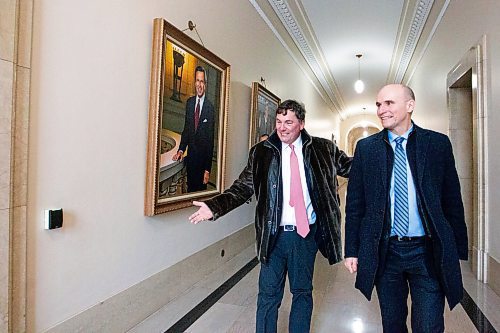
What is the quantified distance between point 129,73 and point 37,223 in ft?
4.47

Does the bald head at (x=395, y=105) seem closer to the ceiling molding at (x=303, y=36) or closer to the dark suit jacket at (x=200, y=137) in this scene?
the dark suit jacket at (x=200, y=137)

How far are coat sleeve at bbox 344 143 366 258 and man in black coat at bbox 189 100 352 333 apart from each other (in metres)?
0.35

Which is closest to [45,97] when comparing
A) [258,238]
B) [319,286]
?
[258,238]

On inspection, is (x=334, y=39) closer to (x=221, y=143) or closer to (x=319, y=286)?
(x=221, y=143)

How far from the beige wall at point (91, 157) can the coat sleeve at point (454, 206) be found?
2.24 metres

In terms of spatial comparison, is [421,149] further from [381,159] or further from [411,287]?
[411,287]

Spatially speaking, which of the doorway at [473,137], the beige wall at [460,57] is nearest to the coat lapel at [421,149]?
the beige wall at [460,57]

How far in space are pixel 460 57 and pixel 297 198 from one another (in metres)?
4.39

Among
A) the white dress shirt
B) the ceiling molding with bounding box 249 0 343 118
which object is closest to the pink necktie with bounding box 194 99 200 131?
the white dress shirt

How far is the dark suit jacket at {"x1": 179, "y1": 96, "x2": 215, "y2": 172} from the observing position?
378cm

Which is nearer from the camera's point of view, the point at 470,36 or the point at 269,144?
the point at 269,144

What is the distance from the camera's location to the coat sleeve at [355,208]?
2201mm

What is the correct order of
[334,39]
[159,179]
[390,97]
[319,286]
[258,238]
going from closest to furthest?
[390,97], [258,238], [159,179], [319,286], [334,39]

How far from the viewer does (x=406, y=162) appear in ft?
6.67
